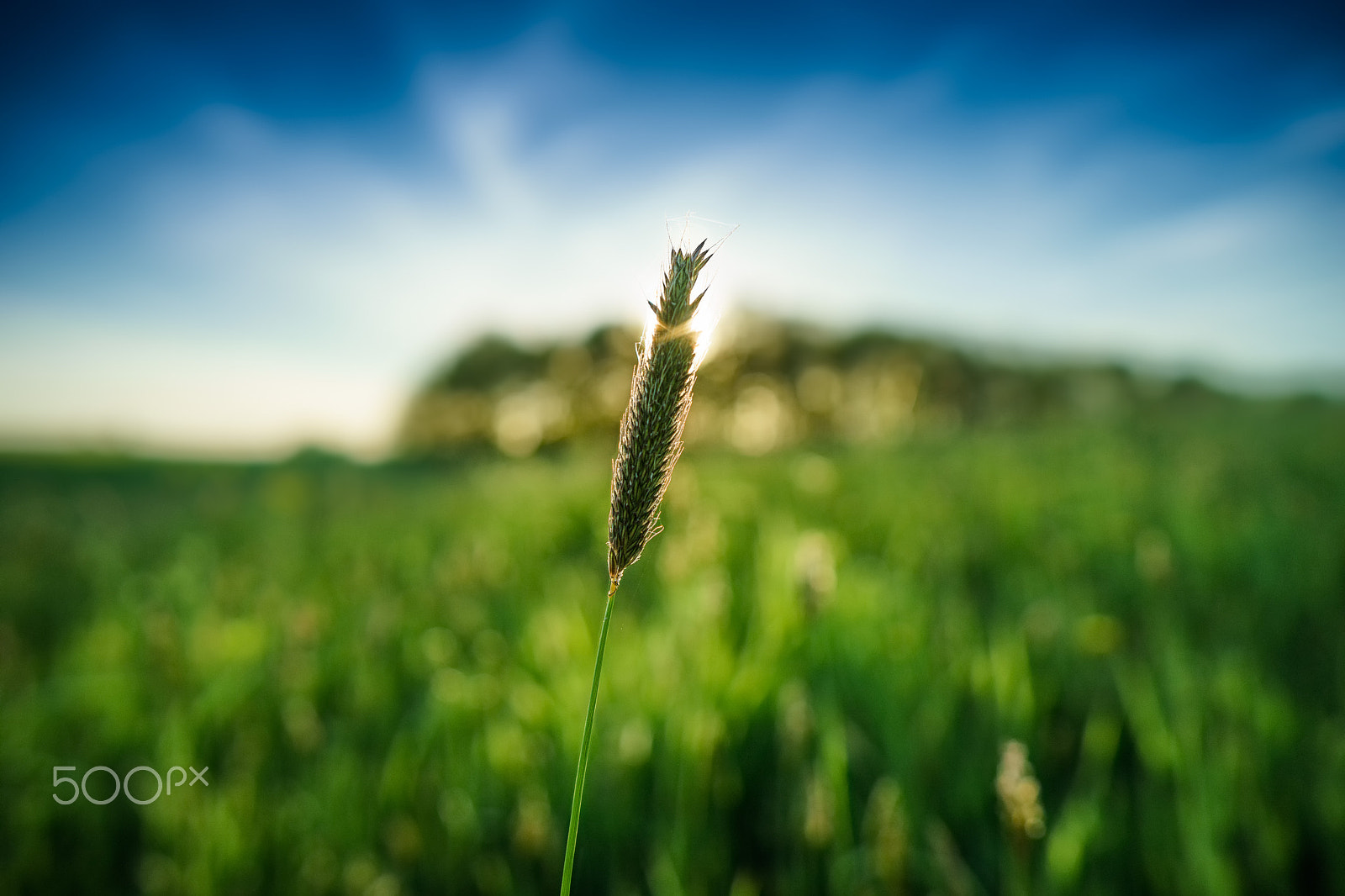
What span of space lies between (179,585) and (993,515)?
5228mm

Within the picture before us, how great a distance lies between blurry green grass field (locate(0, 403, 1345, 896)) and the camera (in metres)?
1.79

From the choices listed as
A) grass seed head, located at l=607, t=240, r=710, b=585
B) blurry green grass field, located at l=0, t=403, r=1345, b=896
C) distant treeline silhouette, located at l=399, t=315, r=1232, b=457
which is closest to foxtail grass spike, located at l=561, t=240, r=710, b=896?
grass seed head, located at l=607, t=240, r=710, b=585

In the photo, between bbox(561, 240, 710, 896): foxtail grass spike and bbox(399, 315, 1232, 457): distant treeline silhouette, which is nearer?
bbox(561, 240, 710, 896): foxtail grass spike

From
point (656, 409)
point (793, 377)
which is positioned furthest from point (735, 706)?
point (793, 377)

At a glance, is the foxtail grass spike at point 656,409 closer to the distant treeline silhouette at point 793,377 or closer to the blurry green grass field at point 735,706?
the blurry green grass field at point 735,706

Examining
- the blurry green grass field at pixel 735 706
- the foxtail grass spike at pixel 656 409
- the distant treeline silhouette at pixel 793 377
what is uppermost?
the distant treeline silhouette at pixel 793 377

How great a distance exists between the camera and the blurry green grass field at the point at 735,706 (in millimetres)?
1786

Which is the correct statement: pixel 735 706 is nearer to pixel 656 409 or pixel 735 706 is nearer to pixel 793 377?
pixel 656 409

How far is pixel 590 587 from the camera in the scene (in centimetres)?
372

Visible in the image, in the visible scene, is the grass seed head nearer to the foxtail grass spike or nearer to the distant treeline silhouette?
the foxtail grass spike

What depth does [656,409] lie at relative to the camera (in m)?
0.66

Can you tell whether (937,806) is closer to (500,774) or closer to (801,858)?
(801,858)

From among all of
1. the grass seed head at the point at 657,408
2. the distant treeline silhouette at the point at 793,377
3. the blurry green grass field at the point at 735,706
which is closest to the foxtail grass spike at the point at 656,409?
the grass seed head at the point at 657,408

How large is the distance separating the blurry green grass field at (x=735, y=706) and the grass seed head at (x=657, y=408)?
123 cm
